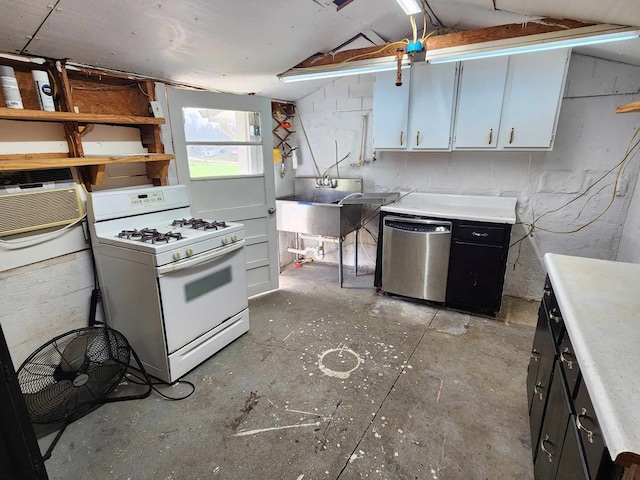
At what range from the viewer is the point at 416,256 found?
3064mm

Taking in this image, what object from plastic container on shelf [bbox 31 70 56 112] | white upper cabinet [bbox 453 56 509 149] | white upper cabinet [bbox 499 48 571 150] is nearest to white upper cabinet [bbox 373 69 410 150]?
white upper cabinet [bbox 453 56 509 149]

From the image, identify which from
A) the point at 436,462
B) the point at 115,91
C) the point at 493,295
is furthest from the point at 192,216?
the point at 493,295

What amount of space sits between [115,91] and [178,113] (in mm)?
436

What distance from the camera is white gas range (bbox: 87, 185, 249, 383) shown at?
1978 mm

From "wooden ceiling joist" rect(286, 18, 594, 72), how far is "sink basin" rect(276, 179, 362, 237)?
4.33 feet

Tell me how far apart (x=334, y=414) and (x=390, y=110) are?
8.74 feet

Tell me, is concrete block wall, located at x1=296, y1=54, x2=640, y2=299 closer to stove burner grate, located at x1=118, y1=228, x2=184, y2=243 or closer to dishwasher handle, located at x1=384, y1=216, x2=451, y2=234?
dishwasher handle, located at x1=384, y1=216, x2=451, y2=234

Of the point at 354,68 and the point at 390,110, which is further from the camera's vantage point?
the point at 390,110

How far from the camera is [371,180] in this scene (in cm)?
387

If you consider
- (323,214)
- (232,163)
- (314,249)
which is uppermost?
(232,163)

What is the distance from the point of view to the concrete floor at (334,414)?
157 centimetres

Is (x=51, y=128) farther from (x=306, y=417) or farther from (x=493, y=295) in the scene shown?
(x=493, y=295)

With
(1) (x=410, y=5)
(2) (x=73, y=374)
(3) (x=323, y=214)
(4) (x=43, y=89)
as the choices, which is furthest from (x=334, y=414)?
(4) (x=43, y=89)

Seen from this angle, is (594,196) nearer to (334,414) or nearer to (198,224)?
(334,414)
